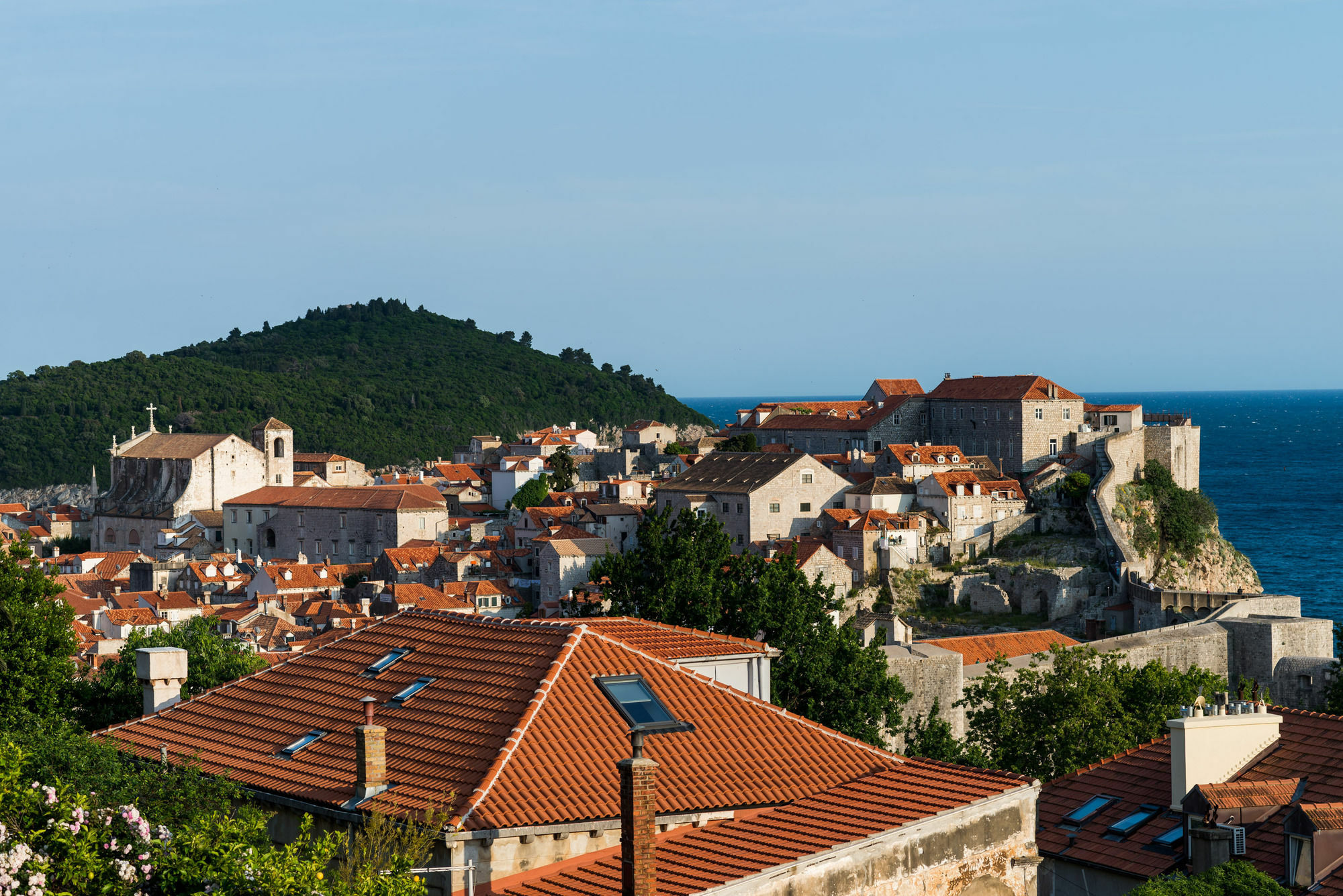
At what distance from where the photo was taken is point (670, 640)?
16.8 meters

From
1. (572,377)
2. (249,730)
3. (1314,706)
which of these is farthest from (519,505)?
(572,377)

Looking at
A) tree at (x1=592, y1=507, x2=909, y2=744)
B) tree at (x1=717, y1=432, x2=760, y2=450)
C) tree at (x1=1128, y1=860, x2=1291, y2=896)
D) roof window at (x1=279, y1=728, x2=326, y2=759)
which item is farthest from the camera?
tree at (x1=717, y1=432, x2=760, y2=450)

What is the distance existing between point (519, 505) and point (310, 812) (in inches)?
2900

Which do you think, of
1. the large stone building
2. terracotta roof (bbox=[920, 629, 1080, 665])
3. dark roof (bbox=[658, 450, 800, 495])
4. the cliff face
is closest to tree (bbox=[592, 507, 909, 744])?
terracotta roof (bbox=[920, 629, 1080, 665])

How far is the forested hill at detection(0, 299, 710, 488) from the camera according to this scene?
459 feet

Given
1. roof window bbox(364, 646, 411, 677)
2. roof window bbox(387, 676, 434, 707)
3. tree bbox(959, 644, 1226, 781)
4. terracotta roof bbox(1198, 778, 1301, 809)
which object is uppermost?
roof window bbox(364, 646, 411, 677)

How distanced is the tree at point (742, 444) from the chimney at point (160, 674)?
64.2 metres

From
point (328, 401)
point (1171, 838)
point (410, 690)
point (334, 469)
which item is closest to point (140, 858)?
point (410, 690)

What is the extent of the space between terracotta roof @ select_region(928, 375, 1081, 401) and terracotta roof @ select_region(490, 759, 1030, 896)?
60.2 metres

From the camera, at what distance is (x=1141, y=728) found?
84.9ft

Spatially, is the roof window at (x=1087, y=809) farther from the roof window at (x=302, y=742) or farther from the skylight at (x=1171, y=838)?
the roof window at (x=302, y=742)

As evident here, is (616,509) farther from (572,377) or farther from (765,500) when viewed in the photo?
(572,377)

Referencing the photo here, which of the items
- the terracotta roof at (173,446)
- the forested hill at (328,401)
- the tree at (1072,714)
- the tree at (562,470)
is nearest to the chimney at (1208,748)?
the tree at (1072,714)

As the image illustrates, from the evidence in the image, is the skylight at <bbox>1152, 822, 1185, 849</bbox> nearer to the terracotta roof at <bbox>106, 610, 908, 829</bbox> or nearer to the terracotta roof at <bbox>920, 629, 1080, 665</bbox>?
the terracotta roof at <bbox>106, 610, 908, 829</bbox>
